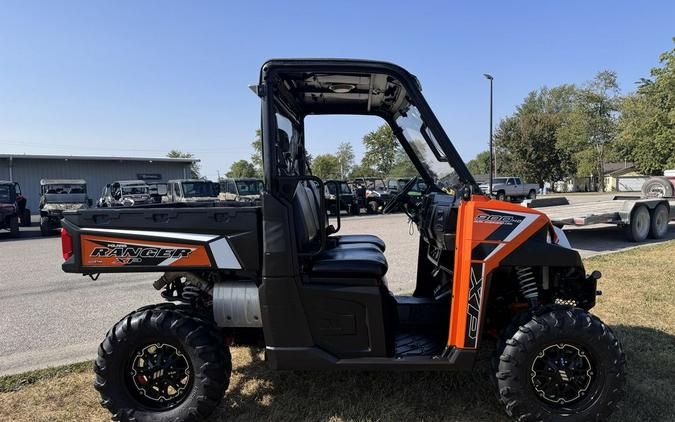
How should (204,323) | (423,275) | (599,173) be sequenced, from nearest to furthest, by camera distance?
(204,323), (423,275), (599,173)

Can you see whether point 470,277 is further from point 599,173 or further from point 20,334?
point 599,173

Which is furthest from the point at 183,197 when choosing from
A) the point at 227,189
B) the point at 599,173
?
the point at 599,173

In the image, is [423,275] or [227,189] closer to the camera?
[423,275]

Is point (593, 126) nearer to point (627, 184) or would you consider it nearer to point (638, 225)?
point (627, 184)

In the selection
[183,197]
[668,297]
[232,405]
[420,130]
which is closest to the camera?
[232,405]

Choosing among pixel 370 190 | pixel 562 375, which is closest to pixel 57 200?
pixel 370 190

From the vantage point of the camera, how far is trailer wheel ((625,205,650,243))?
971cm

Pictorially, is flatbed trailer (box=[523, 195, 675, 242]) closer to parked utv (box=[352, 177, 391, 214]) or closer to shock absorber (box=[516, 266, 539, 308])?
shock absorber (box=[516, 266, 539, 308])

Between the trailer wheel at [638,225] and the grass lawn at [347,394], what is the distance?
21.4ft

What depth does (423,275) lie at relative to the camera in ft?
12.4

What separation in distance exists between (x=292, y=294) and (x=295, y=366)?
43 cm

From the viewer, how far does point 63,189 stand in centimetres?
1870

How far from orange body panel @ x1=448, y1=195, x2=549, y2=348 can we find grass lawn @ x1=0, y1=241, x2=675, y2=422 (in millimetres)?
624

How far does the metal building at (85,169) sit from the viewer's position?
31172mm
